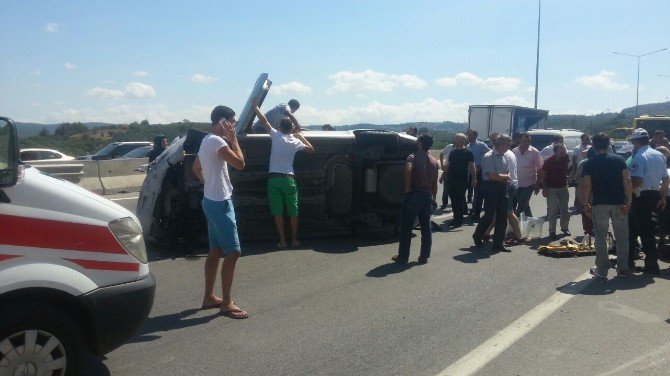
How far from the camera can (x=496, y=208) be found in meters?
9.59

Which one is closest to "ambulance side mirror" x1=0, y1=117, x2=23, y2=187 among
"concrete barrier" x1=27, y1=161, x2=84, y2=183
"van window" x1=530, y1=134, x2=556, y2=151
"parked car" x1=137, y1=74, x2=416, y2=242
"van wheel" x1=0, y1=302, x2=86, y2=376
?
"van wheel" x1=0, y1=302, x2=86, y2=376

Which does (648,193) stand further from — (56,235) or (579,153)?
(56,235)

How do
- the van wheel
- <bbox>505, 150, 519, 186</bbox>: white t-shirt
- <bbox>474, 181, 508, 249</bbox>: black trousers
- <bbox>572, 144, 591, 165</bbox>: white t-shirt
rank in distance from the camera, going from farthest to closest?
<bbox>572, 144, 591, 165</bbox>: white t-shirt
<bbox>505, 150, 519, 186</bbox>: white t-shirt
<bbox>474, 181, 508, 249</bbox>: black trousers
the van wheel

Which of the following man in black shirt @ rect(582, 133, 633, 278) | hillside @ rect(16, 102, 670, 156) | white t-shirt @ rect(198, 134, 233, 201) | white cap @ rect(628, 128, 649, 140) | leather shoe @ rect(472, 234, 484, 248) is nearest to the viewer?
white t-shirt @ rect(198, 134, 233, 201)

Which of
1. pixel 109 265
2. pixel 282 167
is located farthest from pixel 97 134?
pixel 109 265

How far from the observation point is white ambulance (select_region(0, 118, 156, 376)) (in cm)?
390

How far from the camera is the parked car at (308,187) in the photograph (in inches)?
345

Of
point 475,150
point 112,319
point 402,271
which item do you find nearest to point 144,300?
point 112,319

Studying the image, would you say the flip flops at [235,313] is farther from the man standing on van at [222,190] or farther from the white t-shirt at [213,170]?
the white t-shirt at [213,170]

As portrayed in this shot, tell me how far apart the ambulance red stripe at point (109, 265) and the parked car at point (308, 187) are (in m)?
4.33

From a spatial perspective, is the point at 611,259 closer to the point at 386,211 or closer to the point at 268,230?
the point at 386,211

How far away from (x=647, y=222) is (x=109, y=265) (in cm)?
645

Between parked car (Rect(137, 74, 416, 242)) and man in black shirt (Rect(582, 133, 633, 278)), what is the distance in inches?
116

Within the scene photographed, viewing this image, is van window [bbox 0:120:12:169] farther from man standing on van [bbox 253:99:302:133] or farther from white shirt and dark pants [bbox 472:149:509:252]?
white shirt and dark pants [bbox 472:149:509:252]
